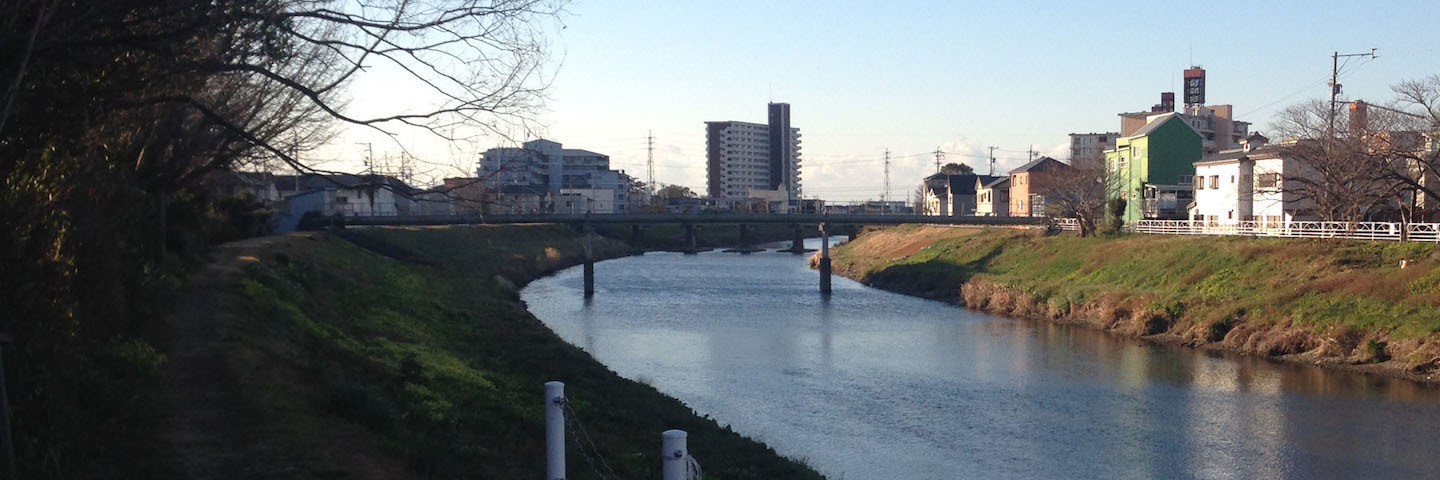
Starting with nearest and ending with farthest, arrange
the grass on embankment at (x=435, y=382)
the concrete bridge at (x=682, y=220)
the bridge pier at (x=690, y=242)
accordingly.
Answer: the grass on embankment at (x=435, y=382)
the concrete bridge at (x=682, y=220)
the bridge pier at (x=690, y=242)

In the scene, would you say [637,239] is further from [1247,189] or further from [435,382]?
[435,382]

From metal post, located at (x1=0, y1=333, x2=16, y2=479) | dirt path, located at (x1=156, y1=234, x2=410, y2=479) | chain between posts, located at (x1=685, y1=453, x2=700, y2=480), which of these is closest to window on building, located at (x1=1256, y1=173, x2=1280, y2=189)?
dirt path, located at (x1=156, y1=234, x2=410, y2=479)

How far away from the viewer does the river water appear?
1819 cm

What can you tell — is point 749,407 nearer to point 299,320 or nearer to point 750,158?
point 299,320

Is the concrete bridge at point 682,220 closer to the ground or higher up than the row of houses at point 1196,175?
closer to the ground

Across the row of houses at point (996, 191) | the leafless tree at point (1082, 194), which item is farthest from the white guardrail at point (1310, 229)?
the row of houses at point (996, 191)

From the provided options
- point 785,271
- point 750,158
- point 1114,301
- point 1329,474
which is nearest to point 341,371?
point 1329,474

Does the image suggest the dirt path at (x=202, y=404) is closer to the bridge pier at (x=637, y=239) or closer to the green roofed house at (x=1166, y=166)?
the green roofed house at (x=1166, y=166)

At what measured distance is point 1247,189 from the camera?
46906mm

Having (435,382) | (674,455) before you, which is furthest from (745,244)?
(674,455)

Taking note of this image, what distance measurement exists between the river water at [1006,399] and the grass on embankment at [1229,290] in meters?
1.38

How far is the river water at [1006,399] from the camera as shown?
1819cm

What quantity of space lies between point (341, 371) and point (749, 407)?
362 inches

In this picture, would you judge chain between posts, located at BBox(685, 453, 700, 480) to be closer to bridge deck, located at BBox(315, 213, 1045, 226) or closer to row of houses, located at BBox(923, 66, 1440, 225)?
row of houses, located at BBox(923, 66, 1440, 225)
